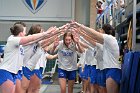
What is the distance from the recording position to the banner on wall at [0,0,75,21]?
674 inches

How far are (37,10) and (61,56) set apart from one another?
33.6ft

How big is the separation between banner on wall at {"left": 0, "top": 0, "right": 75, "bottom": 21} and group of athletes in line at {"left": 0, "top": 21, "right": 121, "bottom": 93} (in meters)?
8.18

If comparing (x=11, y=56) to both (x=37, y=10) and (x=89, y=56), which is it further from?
(x=37, y=10)

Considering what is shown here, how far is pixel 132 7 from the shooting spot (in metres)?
5.69

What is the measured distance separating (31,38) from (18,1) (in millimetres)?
12247

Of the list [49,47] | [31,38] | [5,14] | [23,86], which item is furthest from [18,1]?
[31,38]

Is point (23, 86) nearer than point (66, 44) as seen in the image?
Yes

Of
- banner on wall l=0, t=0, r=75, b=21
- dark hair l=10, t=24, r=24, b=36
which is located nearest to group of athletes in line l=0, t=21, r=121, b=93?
dark hair l=10, t=24, r=24, b=36

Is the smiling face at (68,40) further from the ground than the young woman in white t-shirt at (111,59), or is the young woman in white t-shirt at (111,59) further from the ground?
the smiling face at (68,40)

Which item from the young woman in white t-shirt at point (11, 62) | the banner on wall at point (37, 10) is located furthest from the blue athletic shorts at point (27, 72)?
the banner on wall at point (37, 10)

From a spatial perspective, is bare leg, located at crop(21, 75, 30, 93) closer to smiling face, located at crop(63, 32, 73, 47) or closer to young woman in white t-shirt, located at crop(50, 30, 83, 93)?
young woman in white t-shirt, located at crop(50, 30, 83, 93)

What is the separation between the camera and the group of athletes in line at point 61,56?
535cm

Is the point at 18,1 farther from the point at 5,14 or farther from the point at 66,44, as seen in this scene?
the point at 66,44

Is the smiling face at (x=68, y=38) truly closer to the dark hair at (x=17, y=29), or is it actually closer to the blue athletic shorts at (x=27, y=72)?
the blue athletic shorts at (x=27, y=72)
